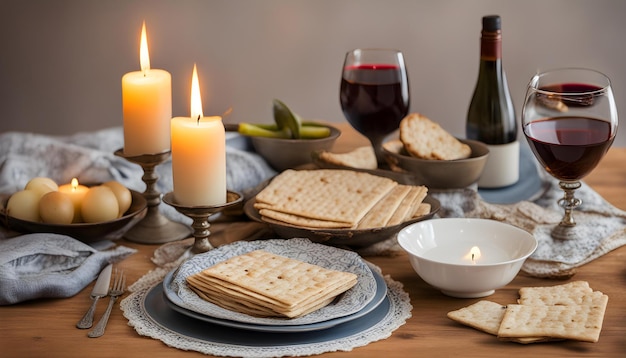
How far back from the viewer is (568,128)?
139cm

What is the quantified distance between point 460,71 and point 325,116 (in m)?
Answer: 0.68

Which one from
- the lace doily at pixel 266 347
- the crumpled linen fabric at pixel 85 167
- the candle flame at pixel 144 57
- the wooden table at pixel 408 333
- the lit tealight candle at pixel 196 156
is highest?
the candle flame at pixel 144 57

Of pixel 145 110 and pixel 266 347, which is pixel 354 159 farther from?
pixel 266 347

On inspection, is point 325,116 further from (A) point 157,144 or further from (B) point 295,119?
(A) point 157,144

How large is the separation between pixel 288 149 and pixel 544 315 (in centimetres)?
85

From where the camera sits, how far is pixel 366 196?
149 cm

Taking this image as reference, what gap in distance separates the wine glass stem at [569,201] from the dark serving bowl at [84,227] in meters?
0.75

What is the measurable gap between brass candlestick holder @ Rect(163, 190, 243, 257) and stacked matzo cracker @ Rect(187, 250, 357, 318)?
0.13m

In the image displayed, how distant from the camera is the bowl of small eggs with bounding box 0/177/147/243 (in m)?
1.44

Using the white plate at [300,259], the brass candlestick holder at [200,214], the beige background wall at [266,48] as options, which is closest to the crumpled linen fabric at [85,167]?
the brass candlestick holder at [200,214]

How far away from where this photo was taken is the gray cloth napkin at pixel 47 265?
1.23m

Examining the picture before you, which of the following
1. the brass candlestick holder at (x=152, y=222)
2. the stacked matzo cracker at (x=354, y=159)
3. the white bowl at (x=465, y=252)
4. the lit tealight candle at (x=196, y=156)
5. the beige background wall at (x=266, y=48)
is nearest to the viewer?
the white bowl at (x=465, y=252)

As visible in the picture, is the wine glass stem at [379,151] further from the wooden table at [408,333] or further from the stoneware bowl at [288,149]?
the wooden table at [408,333]

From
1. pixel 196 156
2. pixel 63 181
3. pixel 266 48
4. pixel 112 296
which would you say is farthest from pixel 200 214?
pixel 266 48
